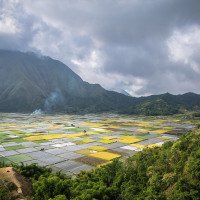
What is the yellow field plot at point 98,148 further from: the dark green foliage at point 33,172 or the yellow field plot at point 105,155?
the dark green foliage at point 33,172

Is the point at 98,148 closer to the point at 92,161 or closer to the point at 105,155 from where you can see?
the point at 105,155

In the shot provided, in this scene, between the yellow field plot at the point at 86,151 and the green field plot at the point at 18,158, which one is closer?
the green field plot at the point at 18,158

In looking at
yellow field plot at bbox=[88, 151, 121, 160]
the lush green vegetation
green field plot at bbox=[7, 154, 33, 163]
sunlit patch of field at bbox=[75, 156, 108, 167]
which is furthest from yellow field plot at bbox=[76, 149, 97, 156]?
the lush green vegetation

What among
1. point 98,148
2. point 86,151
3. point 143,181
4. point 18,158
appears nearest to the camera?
point 143,181

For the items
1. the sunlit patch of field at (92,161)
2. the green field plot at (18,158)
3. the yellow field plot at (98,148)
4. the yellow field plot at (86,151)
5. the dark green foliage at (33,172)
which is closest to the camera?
the dark green foliage at (33,172)

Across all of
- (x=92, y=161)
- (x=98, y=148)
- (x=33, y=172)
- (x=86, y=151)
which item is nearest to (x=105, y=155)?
(x=86, y=151)

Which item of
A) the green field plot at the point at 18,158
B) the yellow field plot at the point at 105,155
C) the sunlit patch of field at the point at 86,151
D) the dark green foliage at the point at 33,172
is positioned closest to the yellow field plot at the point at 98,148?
the sunlit patch of field at the point at 86,151

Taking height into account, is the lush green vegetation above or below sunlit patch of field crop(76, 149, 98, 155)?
above

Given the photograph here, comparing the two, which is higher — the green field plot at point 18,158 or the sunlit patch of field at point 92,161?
the green field plot at point 18,158

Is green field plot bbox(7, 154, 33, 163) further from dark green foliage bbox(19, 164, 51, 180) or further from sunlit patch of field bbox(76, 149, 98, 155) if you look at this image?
dark green foliage bbox(19, 164, 51, 180)
